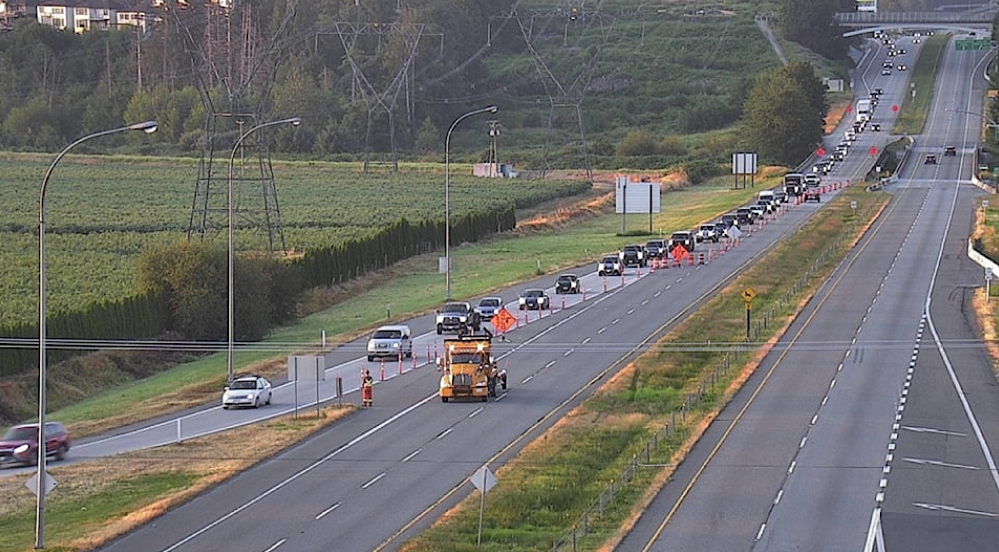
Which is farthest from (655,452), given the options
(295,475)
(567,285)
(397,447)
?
(567,285)

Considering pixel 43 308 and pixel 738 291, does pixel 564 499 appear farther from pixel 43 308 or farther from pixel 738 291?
pixel 738 291

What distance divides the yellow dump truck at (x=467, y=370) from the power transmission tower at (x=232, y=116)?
26480 millimetres

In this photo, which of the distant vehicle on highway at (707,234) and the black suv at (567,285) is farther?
the distant vehicle on highway at (707,234)

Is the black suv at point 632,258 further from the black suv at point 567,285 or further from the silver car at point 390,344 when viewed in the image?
the silver car at point 390,344

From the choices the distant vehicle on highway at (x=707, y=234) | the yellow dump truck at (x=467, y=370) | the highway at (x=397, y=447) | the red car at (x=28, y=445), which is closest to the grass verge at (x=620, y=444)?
the highway at (x=397, y=447)

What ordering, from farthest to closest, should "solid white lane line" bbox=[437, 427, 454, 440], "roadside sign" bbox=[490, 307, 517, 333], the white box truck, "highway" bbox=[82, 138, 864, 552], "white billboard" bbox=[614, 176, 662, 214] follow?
the white box truck, "white billboard" bbox=[614, 176, 662, 214], "roadside sign" bbox=[490, 307, 517, 333], "solid white lane line" bbox=[437, 427, 454, 440], "highway" bbox=[82, 138, 864, 552]

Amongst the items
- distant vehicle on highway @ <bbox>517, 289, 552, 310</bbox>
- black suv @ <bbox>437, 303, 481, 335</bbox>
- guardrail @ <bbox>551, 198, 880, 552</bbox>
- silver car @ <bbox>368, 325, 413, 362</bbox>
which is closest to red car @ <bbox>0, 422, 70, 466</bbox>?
guardrail @ <bbox>551, 198, 880, 552</bbox>

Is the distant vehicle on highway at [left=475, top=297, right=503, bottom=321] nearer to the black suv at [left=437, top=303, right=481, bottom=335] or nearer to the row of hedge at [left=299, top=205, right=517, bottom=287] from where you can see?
the black suv at [left=437, top=303, right=481, bottom=335]

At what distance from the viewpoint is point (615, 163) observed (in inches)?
7347

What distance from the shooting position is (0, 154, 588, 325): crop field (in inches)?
3100

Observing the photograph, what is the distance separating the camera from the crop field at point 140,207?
3100 inches

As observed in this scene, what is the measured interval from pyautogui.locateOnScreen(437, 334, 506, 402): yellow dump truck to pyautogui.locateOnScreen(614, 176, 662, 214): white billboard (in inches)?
2611

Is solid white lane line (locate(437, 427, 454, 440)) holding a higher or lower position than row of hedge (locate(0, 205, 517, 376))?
lower

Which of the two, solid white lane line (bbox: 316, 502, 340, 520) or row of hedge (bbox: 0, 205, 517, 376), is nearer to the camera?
solid white lane line (bbox: 316, 502, 340, 520)
